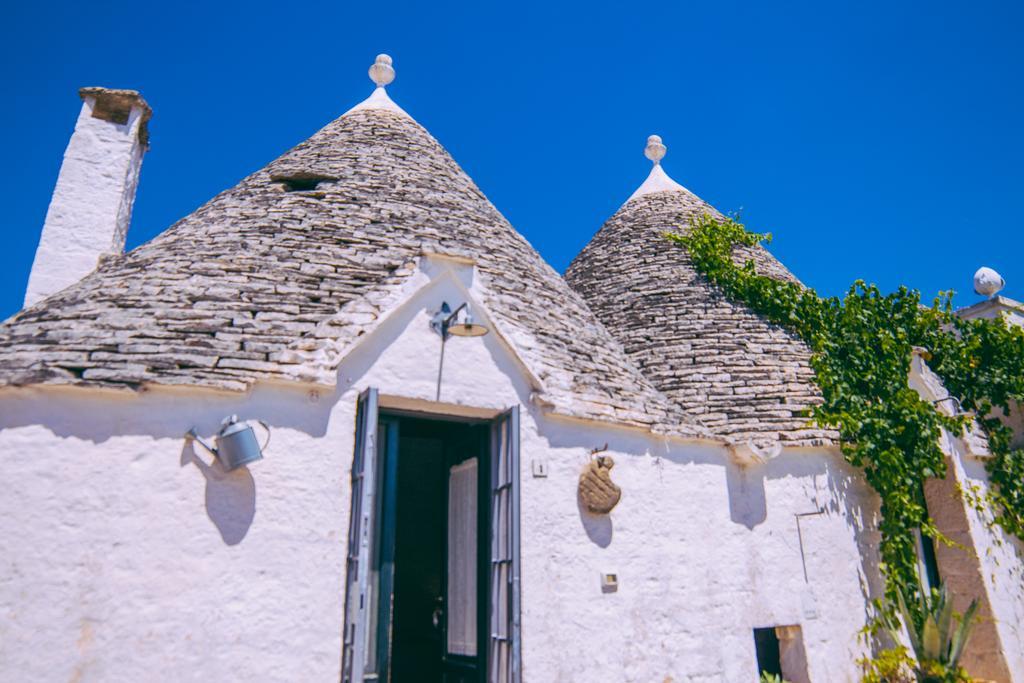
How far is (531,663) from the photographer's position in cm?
538

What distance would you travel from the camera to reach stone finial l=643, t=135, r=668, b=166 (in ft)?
41.6

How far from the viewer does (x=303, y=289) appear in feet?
19.7

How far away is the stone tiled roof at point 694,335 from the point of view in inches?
301

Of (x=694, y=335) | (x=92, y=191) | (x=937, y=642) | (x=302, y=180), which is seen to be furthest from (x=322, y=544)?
(x=937, y=642)

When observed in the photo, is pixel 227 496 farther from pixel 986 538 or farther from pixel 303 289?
pixel 986 538

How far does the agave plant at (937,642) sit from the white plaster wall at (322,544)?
575 millimetres

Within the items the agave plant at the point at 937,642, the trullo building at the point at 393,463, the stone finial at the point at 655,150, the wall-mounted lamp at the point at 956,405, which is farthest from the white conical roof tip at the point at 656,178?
the agave plant at the point at 937,642

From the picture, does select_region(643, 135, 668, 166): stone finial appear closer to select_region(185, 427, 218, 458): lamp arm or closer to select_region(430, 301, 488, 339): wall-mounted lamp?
select_region(430, 301, 488, 339): wall-mounted lamp

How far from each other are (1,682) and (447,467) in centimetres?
351

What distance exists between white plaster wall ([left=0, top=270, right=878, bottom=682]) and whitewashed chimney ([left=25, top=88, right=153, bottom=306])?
384 centimetres

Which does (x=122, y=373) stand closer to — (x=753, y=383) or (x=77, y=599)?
(x=77, y=599)

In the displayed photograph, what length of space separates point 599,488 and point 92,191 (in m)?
6.66

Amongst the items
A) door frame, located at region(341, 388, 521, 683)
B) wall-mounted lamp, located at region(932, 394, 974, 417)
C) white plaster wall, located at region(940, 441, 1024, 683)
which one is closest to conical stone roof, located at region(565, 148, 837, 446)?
wall-mounted lamp, located at region(932, 394, 974, 417)

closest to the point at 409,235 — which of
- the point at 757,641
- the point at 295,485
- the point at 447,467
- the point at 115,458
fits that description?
the point at 447,467
